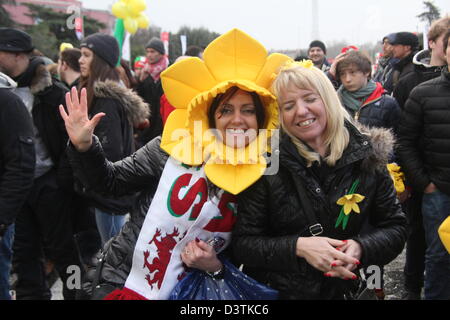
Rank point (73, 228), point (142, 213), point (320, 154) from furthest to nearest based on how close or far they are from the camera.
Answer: point (73, 228)
point (142, 213)
point (320, 154)

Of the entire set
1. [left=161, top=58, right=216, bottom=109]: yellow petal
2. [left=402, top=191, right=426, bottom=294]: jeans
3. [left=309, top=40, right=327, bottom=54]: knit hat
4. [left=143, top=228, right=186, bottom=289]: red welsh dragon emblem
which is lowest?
[left=402, top=191, right=426, bottom=294]: jeans

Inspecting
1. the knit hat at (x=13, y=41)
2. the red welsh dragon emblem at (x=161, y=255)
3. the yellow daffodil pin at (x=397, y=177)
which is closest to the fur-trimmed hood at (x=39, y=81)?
the knit hat at (x=13, y=41)

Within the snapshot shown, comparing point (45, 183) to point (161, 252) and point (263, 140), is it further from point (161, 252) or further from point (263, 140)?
point (263, 140)

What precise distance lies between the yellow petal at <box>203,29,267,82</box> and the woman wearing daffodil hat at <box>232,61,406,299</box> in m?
0.12

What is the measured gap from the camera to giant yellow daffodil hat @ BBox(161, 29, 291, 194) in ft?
5.76

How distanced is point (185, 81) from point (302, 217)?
77 centimetres

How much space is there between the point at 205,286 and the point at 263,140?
2.15 feet

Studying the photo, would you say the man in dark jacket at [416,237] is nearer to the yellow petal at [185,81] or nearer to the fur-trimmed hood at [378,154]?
the fur-trimmed hood at [378,154]

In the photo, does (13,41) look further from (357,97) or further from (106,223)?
(357,97)

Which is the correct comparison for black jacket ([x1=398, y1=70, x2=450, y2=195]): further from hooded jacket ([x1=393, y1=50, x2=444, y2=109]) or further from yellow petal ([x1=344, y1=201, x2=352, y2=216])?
yellow petal ([x1=344, y1=201, x2=352, y2=216])

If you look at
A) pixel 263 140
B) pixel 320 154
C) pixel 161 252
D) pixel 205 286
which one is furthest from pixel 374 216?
pixel 161 252

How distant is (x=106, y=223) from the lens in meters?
3.11

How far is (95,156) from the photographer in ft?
6.27

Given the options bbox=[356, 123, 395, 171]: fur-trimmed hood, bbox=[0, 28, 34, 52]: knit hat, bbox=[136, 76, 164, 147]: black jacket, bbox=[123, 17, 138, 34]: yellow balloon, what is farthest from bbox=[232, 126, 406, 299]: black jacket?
bbox=[123, 17, 138, 34]: yellow balloon
